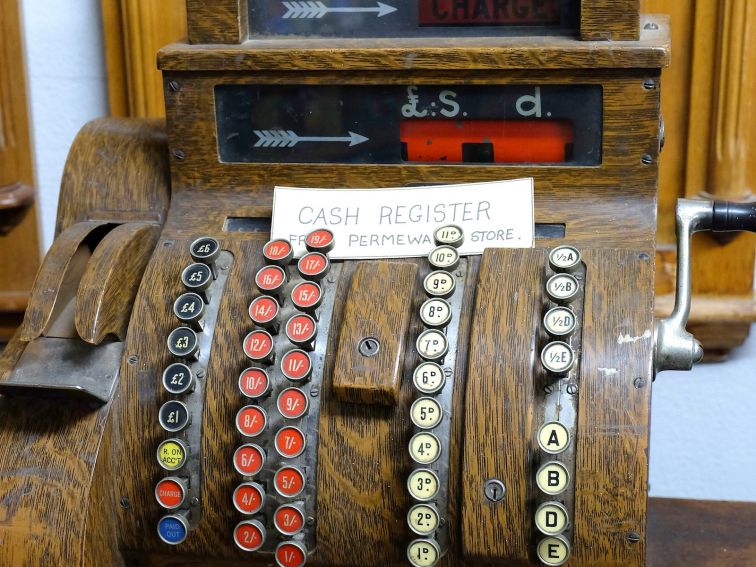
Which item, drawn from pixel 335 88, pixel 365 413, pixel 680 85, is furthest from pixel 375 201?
pixel 680 85

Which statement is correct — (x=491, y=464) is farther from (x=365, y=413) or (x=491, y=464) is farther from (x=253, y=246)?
(x=253, y=246)

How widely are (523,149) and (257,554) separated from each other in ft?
1.91

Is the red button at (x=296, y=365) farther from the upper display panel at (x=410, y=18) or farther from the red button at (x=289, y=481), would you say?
the upper display panel at (x=410, y=18)

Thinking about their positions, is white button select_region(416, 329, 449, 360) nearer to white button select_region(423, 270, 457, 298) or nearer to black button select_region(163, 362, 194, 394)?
white button select_region(423, 270, 457, 298)

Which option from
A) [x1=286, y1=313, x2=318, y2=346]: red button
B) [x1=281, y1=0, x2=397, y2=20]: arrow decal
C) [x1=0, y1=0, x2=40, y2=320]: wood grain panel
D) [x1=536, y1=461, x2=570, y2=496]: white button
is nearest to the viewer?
[x1=536, y1=461, x2=570, y2=496]: white button

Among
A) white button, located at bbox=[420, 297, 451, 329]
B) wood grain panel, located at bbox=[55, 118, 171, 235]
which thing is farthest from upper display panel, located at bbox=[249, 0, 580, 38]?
white button, located at bbox=[420, 297, 451, 329]

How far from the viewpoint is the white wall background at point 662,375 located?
1937mm

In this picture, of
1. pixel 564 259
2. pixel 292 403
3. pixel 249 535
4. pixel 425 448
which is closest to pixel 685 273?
pixel 564 259

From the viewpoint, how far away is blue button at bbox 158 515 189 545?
1185mm

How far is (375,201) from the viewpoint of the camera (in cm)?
130

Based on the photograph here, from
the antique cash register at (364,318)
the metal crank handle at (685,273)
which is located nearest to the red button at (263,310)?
the antique cash register at (364,318)

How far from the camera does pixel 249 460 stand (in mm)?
1150

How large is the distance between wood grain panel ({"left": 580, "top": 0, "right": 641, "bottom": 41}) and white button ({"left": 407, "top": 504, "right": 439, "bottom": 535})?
0.58 meters

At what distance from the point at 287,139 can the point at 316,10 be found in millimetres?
166
